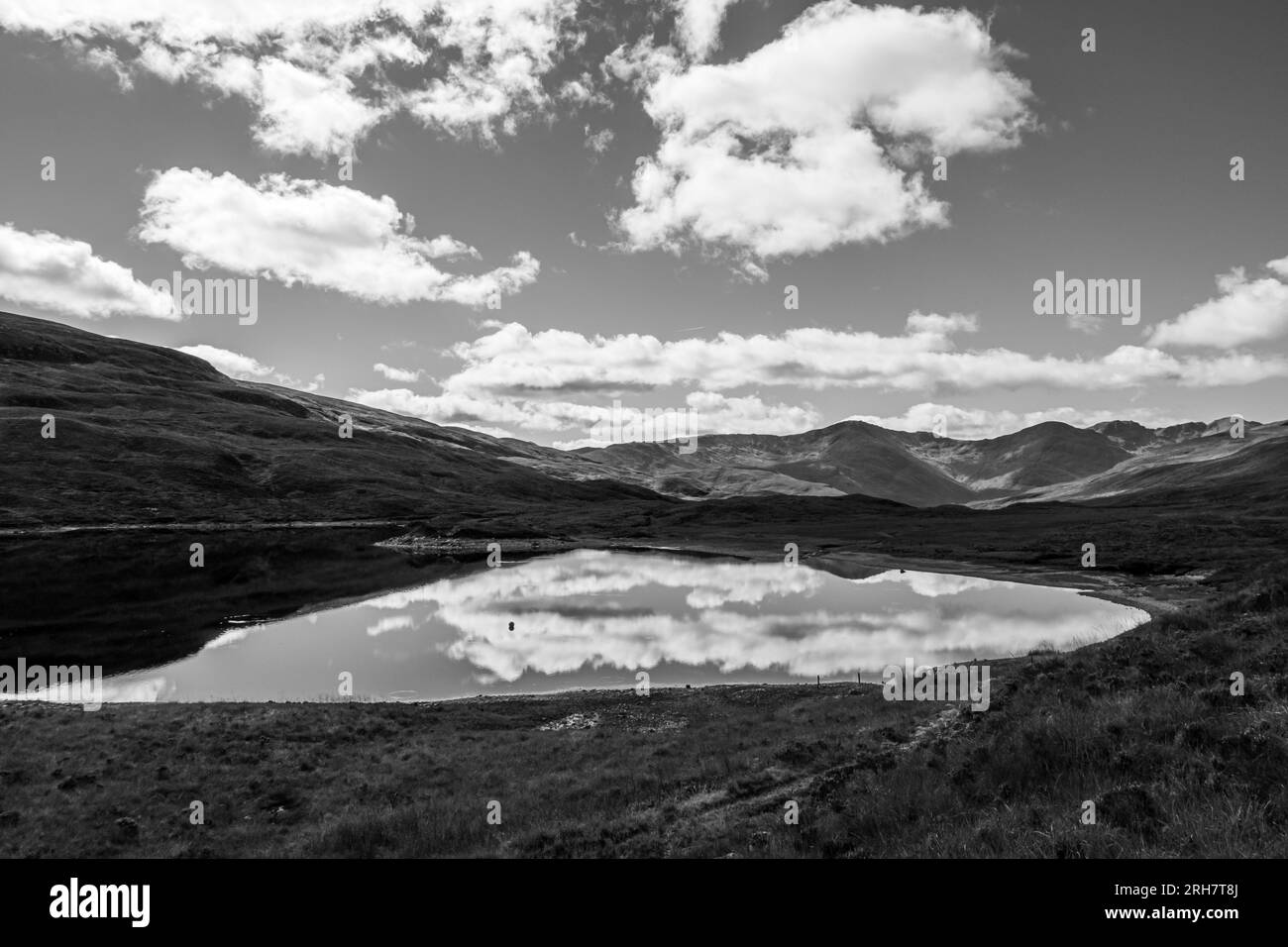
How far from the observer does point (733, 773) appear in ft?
→ 63.4

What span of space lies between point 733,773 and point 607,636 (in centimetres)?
3729

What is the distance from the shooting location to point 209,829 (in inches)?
728

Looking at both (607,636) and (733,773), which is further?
(607,636)

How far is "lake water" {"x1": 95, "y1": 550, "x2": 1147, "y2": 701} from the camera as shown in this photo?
4109 centimetres

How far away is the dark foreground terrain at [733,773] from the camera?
11.1 metres

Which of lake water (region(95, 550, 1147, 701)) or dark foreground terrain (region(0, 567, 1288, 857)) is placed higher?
dark foreground terrain (region(0, 567, 1288, 857))

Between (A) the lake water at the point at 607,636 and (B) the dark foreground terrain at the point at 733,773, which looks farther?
(A) the lake water at the point at 607,636

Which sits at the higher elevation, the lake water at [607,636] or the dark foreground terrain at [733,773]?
the dark foreground terrain at [733,773]

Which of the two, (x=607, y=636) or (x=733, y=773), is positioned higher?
(x=733, y=773)

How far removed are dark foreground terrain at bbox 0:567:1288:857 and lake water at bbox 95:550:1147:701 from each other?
32.6 feet

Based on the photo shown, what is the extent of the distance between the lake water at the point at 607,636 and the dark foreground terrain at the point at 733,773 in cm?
994
